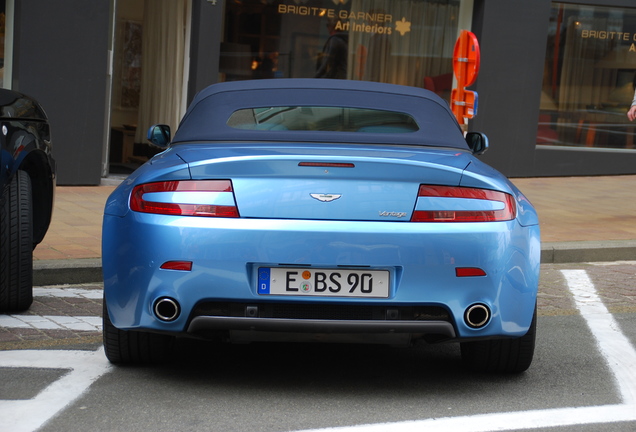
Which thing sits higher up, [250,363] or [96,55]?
[96,55]

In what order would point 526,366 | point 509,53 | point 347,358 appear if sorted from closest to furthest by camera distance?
point 526,366
point 347,358
point 509,53

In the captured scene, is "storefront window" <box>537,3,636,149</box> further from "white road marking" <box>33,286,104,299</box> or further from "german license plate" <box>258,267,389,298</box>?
"german license plate" <box>258,267,389,298</box>

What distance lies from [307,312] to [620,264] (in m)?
5.56

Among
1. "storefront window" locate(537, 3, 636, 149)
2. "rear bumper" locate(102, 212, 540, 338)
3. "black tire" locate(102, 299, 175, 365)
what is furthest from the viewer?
"storefront window" locate(537, 3, 636, 149)

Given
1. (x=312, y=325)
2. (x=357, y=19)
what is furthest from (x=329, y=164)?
(x=357, y=19)

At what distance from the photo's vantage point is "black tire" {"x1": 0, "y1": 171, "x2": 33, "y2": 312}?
5.55 m

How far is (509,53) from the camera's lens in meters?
15.1

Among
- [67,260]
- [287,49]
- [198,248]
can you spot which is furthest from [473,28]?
[198,248]

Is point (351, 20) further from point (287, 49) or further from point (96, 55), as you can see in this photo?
point (96, 55)

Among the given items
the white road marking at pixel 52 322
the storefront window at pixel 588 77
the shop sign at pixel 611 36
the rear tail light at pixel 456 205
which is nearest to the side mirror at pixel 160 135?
the white road marking at pixel 52 322

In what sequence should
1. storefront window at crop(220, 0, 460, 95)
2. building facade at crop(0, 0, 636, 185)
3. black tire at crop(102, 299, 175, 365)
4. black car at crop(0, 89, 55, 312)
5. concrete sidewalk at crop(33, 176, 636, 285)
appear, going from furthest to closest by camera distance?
storefront window at crop(220, 0, 460, 95), building facade at crop(0, 0, 636, 185), concrete sidewalk at crop(33, 176, 636, 285), black car at crop(0, 89, 55, 312), black tire at crop(102, 299, 175, 365)

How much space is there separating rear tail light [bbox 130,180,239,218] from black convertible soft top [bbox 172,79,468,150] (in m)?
0.75

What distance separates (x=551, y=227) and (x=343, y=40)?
18.2 ft

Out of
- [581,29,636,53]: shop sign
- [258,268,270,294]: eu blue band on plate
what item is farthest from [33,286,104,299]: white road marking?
[581,29,636,53]: shop sign
